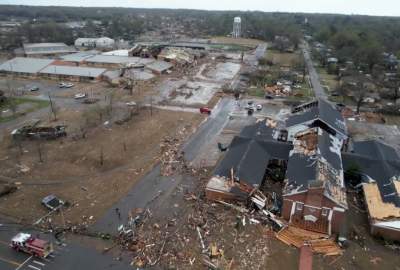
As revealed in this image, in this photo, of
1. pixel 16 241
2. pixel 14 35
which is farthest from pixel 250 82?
pixel 14 35

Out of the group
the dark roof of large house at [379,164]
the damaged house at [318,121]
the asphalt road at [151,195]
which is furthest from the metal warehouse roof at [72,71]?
the dark roof of large house at [379,164]

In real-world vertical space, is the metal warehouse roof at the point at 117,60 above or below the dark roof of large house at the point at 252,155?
above

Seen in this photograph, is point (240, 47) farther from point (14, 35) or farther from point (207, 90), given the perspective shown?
point (14, 35)

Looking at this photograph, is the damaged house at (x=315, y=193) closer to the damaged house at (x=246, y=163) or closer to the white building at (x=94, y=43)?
the damaged house at (x=246, y=163)

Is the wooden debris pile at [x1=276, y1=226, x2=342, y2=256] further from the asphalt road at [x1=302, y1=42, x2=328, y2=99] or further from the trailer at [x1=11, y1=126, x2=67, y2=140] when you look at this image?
the asphalt road at [x1=302, y1=42, x2=328, y2=99]

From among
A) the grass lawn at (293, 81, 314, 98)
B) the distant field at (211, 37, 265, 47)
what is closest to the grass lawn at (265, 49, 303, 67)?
the distant field at (211, 37, 265, 47)

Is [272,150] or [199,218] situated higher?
[272,150]

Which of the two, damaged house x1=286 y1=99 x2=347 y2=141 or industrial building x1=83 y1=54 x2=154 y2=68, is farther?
industrial building x1=83 y1=54 x2=154 y2=68
